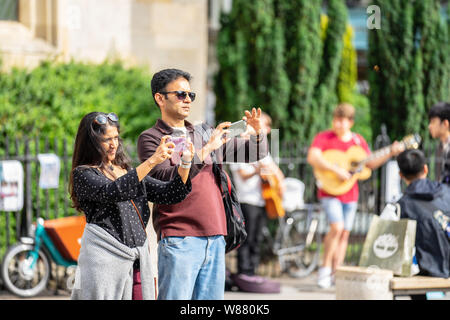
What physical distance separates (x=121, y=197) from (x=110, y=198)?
0.06 m

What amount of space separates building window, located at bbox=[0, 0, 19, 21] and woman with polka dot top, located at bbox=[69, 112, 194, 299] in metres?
8.75

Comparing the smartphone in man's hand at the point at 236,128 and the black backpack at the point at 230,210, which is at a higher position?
the smartphone in man's hand at the point at 236,128

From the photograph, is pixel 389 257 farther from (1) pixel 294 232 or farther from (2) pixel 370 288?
(1) pixel 294 232

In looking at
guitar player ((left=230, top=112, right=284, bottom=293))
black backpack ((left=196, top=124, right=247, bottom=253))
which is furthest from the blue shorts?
black backpack ((left=196, top=124, right=247, bottom=253))

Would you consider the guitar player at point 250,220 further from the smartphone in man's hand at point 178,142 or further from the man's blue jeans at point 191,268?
the smartphone in man's hand at point 178,142

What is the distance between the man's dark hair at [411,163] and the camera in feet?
19.9

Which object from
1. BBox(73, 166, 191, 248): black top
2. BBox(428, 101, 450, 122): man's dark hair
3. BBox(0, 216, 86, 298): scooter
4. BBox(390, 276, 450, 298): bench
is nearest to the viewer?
BBox(73, 166, 191, 248): black top

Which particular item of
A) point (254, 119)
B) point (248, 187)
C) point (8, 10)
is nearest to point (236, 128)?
→ point (254, 119)

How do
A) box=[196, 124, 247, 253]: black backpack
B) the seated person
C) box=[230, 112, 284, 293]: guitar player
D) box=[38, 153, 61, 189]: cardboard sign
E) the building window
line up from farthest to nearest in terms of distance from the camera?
the building window
box=[230, 112, 284, 293]: guitar player
box=[38, 153, 61, 189]: cardboard sign
the seated person
box=[196, 124, 247, 253]: black backpack

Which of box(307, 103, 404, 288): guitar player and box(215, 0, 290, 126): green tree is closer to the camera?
box(307, 103, 404, 288): guitar player

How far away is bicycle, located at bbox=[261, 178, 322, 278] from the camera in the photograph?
9.58 m

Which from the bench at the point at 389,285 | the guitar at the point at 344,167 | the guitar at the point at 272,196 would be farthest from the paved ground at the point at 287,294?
the bench at the point at 389,285

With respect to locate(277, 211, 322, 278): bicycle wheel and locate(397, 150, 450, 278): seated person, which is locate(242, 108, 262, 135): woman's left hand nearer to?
locate(397, 150, 450, 278): seated person

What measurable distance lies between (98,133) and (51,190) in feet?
15.3
